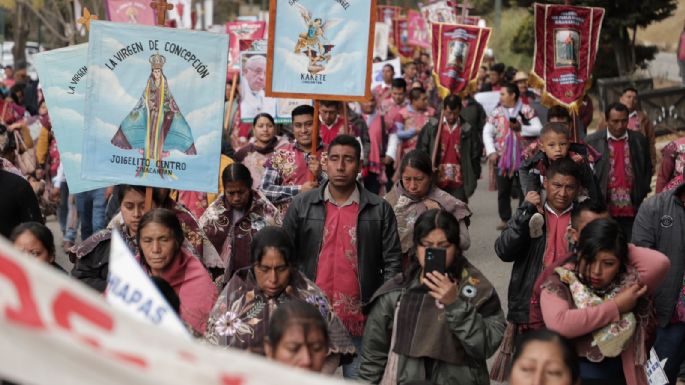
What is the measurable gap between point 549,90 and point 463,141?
2742 millimetres

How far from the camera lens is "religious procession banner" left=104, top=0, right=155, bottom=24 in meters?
13.3

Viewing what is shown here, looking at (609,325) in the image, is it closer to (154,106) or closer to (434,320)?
(434,320)

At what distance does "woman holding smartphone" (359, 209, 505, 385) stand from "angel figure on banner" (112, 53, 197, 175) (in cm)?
193

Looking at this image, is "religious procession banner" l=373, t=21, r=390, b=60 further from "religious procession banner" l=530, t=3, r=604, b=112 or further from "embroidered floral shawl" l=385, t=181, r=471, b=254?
"embroidered floral shawl" l=385, t=181, r=471, b=254

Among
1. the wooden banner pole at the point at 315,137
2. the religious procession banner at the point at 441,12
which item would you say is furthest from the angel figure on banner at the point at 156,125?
the religious procession banner at the point at 441,12

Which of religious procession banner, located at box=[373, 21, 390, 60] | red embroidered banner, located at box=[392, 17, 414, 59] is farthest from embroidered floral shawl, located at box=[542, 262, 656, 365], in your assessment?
red embroidered banner, located at box=[392, 17, 414, 59]

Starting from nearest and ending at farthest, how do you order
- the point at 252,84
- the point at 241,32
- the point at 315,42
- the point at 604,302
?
1. the point at 604,302
2. the point at 315,42
3. the point at 252,84
4. the point at 241,32

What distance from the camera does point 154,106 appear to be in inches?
276

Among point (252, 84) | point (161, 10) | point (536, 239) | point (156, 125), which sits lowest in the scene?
point (536, 239)

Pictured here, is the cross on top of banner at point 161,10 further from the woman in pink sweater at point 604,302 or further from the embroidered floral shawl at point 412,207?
the woman in pink sweater at point 604,302

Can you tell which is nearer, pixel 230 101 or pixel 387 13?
pixel 230 101

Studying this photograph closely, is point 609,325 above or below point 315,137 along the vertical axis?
below

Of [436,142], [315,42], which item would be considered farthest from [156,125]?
[436,142]

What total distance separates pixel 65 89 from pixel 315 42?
1617 mm
